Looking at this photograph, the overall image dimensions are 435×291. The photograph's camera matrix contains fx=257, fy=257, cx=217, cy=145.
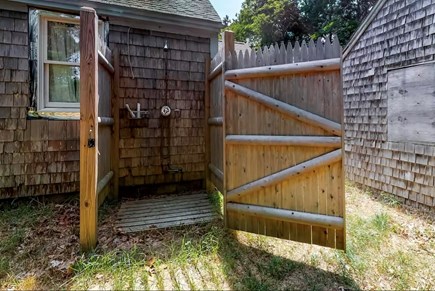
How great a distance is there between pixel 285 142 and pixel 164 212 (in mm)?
2080

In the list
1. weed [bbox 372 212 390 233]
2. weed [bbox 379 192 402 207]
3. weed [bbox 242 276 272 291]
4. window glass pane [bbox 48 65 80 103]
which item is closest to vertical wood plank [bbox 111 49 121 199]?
window glass pane [bbox 48 65 80 103]

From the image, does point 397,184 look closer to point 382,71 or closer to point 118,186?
point 382,71

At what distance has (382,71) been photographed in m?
4.88

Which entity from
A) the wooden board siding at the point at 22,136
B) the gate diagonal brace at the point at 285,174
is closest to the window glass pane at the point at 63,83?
the wooden board siding at the point at 22,136

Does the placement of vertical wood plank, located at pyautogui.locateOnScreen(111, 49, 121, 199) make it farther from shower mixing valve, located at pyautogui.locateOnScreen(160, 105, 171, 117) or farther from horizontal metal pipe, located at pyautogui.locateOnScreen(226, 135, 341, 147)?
horizontal metal pipe, located at pyautogui.locateOnScreen(226, 135, 341, 147)

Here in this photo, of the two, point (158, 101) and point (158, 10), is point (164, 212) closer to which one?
point (158, 101)

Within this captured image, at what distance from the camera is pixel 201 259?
255 cm

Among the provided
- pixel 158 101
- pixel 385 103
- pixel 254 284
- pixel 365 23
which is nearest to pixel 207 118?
pixel 158 101

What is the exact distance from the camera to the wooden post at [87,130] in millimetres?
2631

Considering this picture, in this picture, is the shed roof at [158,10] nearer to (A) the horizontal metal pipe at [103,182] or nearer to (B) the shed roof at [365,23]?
(A) the horizontal metal pipe at [103,182]

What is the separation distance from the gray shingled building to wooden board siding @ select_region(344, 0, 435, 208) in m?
3.15

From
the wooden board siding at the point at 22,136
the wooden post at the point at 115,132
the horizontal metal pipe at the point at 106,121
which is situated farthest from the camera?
the wooden post at the point at 115,132

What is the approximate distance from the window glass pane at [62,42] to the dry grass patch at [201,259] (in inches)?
93.0

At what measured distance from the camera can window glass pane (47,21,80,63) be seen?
3.89 meters
